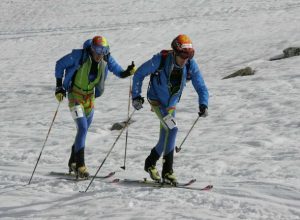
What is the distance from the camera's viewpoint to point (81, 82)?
8648mm

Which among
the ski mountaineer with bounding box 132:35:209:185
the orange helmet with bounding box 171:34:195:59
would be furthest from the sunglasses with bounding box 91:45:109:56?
the orange helmet with bounding box 171:34:195:59

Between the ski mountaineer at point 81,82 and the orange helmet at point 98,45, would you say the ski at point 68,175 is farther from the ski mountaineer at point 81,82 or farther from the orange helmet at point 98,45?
the orange helmet at point 98,45

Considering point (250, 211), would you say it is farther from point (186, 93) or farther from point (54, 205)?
point (186, 93)

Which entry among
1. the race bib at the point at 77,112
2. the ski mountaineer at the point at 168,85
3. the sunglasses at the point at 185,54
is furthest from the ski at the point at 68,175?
the sunglasses at the point at 185,54

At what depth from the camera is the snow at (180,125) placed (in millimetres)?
7129

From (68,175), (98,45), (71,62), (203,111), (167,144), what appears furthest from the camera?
(68,175)

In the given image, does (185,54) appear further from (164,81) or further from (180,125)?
(180,125)

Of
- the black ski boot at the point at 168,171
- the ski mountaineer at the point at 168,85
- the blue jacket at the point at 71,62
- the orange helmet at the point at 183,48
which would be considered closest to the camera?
the orange helmet at the point at 183,48

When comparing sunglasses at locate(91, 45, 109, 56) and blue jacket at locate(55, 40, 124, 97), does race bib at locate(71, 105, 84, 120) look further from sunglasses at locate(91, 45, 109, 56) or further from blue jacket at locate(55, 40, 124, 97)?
sunglasses at locate(91, 45, 109, 56)

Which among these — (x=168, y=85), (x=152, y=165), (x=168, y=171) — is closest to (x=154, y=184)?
(x=168, y=171)

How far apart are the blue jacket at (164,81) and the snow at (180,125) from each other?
1363mm

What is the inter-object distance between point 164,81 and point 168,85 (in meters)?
0.08

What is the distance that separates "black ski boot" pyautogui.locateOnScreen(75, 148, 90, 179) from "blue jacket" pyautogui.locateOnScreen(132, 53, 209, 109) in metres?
1.51

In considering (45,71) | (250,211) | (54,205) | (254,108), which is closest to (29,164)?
(54,205)
